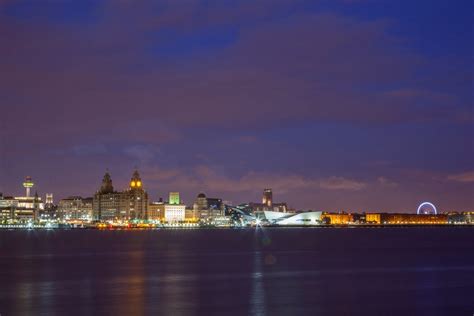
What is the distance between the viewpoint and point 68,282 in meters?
51.4

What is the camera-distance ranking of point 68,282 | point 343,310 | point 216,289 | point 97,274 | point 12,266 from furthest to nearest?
point 12,266, point 97,274, point 68,282, point 216,289, point 343,310

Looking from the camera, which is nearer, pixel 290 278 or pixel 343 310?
pixel 343 310

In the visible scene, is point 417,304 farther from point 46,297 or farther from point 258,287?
point 46,297

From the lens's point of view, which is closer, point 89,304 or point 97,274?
point 89,304

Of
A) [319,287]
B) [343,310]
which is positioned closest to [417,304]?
[343,310]

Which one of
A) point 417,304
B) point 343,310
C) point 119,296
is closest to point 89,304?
point 119,296

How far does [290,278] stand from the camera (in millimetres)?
54062

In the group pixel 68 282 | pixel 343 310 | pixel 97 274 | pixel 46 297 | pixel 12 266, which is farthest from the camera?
pixel 12 266

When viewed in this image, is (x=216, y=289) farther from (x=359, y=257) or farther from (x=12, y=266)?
(x=359, y=257)

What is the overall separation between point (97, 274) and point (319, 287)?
1882 cm

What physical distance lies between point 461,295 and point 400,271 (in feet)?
55.9

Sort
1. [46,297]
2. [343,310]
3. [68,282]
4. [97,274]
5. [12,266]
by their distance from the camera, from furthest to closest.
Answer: [12,266]
[97,274]
[68,282]
[46,297]
[343,310]

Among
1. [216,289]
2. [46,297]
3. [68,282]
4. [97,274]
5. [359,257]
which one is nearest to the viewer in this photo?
[46,297]

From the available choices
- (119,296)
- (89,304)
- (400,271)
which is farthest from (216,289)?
(400,271)
